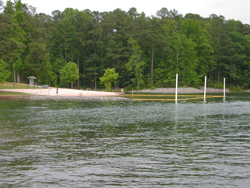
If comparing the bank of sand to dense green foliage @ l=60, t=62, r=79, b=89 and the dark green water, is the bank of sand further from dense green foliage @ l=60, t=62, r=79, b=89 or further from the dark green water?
the dark green water

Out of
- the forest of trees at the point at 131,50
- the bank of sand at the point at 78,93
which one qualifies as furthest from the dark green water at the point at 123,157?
the forest of trees at the point at 131,50

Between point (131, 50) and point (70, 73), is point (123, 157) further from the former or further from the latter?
point (131, 50)

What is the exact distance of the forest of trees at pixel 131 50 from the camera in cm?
10053

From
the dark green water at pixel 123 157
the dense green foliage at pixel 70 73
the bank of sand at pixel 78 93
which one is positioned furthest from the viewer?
the dense green foliage at pixel 70 73

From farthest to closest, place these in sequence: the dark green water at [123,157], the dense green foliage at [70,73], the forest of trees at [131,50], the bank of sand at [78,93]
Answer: the forest of trees at [131,50], the dense green foliage at [70,73], the bank of sand at [78,93], the dark green water at [123,157]

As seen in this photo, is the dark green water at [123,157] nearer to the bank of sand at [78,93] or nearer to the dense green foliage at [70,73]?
the bank of sand at [78,93]

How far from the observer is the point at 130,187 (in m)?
11.1

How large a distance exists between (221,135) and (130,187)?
1277 cm

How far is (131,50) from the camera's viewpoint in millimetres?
112250

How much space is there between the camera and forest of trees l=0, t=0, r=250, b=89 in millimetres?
100531

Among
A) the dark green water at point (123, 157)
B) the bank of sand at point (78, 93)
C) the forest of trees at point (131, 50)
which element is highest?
the forest of trees at point (131, 50)

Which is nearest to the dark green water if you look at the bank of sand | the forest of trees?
the bank of sand

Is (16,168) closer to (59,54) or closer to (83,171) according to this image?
(83,171)

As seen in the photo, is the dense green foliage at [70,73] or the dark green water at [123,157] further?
the dense green foliage at [70,73]
